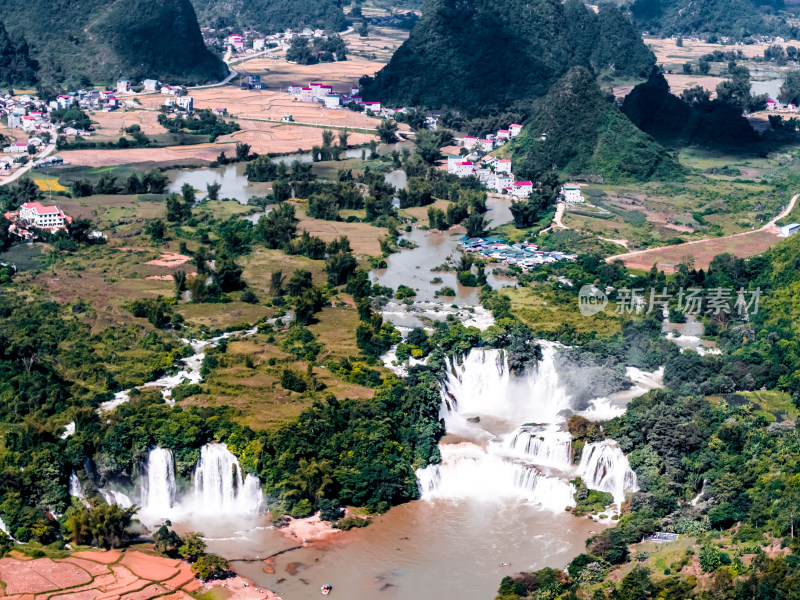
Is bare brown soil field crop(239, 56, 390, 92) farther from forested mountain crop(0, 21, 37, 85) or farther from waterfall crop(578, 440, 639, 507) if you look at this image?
waterfall crop(578, 440, 639, 507)

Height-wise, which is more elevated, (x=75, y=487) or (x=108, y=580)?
(x=75, y=487)

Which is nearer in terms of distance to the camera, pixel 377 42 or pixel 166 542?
pixel 166 542

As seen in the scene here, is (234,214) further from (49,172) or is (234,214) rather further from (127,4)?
(127,4)

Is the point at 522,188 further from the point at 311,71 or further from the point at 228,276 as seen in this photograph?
the point at 311,71

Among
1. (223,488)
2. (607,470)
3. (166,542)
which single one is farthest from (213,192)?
(166,542)

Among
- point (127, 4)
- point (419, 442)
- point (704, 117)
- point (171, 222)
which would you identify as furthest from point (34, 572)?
point (127, 4)

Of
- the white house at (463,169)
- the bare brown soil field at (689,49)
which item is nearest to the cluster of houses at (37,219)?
the white house at (463,169)

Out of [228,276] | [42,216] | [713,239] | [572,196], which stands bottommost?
[228,276]
